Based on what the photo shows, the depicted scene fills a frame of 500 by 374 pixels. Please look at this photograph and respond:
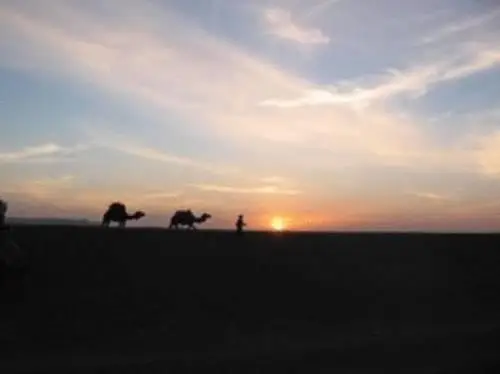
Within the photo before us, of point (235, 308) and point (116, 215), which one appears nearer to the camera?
point (235, 308)

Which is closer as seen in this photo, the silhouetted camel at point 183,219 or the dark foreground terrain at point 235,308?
the dark foreground terrain at point 235,308

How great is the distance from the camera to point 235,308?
27.3 m

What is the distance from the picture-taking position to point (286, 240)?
39969 millimetres

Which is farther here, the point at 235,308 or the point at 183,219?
the point at 183,219

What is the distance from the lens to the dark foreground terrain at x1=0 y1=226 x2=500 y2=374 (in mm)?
21516

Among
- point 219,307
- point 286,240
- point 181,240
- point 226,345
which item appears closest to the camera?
point 226,345

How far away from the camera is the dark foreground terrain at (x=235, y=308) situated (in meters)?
21.5

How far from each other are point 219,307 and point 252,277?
4412 millimetres

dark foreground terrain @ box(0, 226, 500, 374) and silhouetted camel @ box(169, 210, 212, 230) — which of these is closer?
dark foreground terrain @ box(0, 226, 500, 374)

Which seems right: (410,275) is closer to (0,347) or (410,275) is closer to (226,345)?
(226,345)

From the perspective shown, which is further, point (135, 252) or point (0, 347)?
point (135, 252)

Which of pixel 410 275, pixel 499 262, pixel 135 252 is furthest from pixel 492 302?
pixel 135 252

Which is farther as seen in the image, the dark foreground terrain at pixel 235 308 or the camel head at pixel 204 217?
the camel head at pixel 204 217

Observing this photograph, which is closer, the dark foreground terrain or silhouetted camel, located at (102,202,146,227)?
the dark foreground terrain
